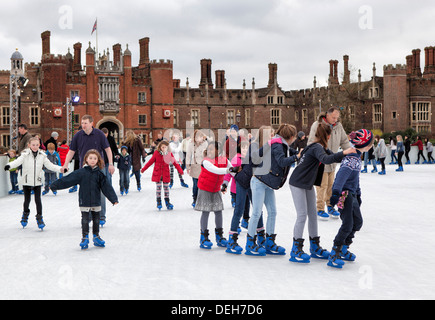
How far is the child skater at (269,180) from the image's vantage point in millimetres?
5863

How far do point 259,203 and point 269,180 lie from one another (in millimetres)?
297

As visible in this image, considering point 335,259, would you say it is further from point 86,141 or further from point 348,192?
point 86,141

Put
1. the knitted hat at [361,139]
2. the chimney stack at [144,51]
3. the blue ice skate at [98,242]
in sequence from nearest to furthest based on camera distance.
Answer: the knitted hat at [361,139]
the blue ice skate at [98,242]
the chimney stack at [144,51]

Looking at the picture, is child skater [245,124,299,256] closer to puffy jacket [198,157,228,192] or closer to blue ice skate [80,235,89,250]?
puffy jacket [198,157,228,192]

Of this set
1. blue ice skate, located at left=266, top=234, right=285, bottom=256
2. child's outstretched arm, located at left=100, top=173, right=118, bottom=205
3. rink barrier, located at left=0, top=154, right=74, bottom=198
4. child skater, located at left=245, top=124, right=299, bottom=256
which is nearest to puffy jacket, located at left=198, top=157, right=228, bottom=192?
child skater, located at left=245, top=124, right=299, bottom=256

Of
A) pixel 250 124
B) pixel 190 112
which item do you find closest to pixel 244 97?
pixel 250 124

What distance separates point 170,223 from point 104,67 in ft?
135

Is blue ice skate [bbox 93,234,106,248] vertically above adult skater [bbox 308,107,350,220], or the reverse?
adult skater [bbox 308,107,350,220]

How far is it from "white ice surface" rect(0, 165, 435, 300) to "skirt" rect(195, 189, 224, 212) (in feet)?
1.67

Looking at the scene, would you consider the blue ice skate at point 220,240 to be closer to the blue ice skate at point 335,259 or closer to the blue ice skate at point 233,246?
the blue ice skate at point 233,246

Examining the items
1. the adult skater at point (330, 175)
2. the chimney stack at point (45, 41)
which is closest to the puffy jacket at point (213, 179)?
the adult skater at point (330, 175)

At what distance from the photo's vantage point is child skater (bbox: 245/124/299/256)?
586 cm

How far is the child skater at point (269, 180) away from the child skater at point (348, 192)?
641 mm

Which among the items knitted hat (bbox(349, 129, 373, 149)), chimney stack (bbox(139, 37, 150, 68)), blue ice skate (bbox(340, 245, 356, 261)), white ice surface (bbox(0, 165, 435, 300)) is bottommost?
white ice surface (bbox(0, 165, 435, 300))
